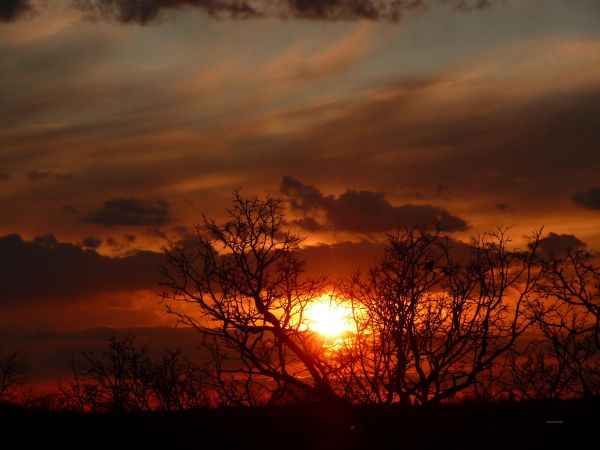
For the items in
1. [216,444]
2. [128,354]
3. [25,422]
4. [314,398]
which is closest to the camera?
[216,444]

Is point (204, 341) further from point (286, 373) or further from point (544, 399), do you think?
point (544, 399)

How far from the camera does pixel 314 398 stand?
79.3ft

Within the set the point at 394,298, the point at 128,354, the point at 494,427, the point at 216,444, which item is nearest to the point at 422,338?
the point at 394,298

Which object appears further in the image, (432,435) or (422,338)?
(422,338)

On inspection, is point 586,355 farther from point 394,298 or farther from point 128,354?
point 128,354

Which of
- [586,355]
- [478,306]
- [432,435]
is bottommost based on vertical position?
[432,435]

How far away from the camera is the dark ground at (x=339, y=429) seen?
2095 cm

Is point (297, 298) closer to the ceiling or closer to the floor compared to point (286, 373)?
closer to the ceiling

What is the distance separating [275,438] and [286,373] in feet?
6.06

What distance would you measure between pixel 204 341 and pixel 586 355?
38.4 ft

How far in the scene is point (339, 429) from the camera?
74.8 feet

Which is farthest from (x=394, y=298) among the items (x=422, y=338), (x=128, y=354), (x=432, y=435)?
(x=128, y=354)

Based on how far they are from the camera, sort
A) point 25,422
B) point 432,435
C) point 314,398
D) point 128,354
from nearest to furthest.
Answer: point 432,435 < point 314,398 < point 25,422 < point 128,354

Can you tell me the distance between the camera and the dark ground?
2095cm
